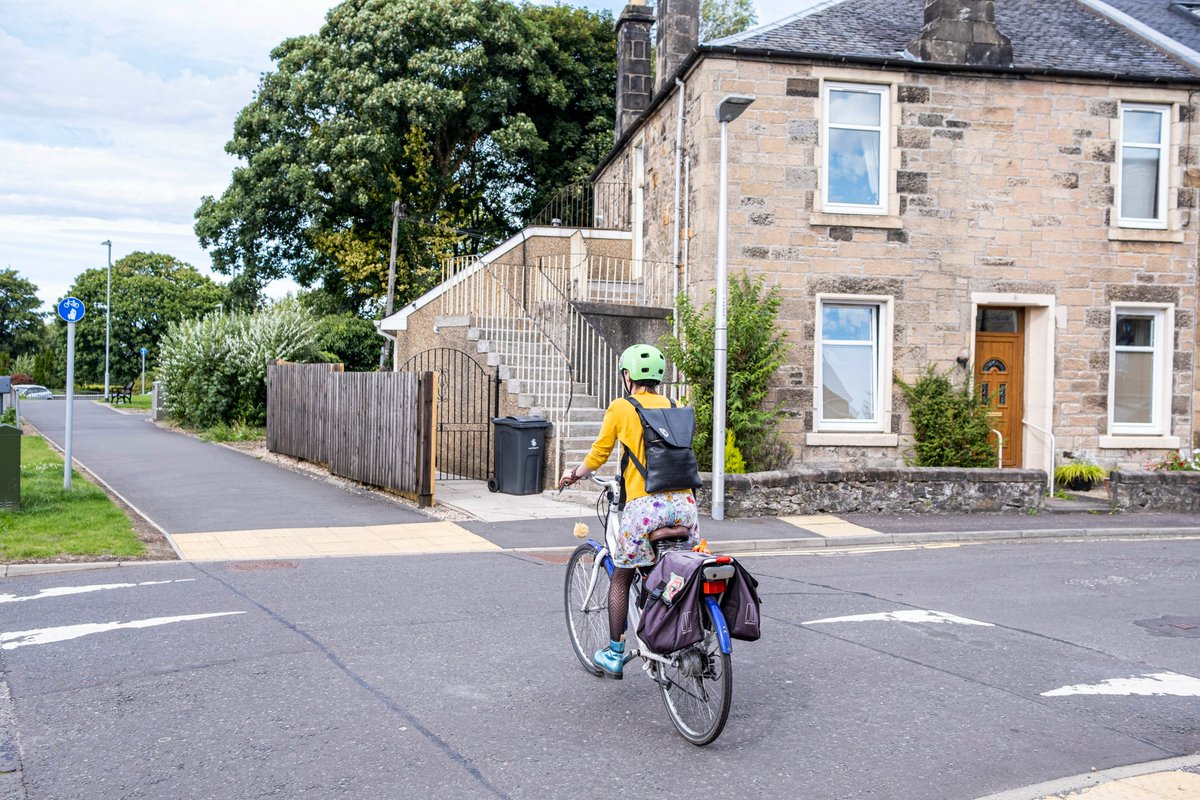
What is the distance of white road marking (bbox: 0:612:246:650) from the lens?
693 cm

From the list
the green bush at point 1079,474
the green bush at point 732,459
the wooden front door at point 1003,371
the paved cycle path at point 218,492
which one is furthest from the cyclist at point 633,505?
the green bush at point 1079,474

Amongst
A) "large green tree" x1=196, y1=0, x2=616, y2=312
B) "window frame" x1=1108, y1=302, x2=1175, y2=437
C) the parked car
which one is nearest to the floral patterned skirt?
"window frame" x1=1108, y1=302, x2=1175, y2=437

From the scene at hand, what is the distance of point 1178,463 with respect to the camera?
16547mm

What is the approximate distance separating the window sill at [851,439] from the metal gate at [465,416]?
16.3 feet

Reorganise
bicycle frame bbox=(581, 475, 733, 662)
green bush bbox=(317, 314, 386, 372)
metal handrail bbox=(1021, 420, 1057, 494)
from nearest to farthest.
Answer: bicycle frame bbox=(581, 475, 733, 662) < metal handrail bbox=(1021, 420, 1057, 494) < green bush bbox=(317, 314, 386, 372)

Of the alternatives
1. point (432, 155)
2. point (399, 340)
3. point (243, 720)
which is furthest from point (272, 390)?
point (243, 720)

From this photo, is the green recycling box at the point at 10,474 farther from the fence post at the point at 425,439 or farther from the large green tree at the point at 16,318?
the large green tree at the point at 16,318

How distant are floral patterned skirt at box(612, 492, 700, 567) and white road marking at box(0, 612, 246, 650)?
3.74 m

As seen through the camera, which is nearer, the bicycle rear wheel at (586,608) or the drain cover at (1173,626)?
the bicycle rear wheel at (586,608)

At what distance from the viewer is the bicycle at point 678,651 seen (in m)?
4.81

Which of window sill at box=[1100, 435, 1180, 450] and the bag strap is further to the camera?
window sill at box=[1100, 435, 1180, 450]

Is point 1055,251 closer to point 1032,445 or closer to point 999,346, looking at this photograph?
point 999,346

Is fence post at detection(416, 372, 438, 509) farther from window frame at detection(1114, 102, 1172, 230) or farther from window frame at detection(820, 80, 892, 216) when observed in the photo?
window frame at detection(1114, 102, 1172, 230)

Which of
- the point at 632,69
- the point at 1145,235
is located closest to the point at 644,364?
the point at 1145,235
